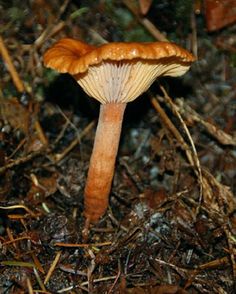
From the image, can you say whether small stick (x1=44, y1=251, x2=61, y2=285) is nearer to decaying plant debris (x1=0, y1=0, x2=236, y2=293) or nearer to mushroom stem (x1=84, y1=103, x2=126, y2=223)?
decaying plant debris (x1=0, y1=0, x2=236, y2=293)

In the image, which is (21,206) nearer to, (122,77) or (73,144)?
(73,144)

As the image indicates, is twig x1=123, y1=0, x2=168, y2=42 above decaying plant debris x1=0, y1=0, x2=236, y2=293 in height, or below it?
above

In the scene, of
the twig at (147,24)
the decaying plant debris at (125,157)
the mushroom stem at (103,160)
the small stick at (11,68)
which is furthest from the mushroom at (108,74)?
the small stick at (11,68)

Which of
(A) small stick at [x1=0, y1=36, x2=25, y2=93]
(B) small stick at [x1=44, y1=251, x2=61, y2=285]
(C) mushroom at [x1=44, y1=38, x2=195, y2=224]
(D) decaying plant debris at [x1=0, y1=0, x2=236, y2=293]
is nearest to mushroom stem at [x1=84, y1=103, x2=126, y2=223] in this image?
(C) mushroom at [x1=44, y1=38, x2=195, y2=224]

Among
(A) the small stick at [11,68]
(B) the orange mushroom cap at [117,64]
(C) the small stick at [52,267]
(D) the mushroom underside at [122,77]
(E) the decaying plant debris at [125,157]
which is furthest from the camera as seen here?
(A) the small stick at [11,68]

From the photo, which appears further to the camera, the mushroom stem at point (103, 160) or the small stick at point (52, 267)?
the mushroom stem at point (103, 160)

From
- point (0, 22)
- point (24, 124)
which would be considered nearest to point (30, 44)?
point (0, 22)

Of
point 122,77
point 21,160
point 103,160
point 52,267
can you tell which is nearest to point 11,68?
point 21,160

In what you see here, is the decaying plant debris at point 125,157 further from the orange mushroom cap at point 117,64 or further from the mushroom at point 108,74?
the orange mushroom cap at point 117,64
